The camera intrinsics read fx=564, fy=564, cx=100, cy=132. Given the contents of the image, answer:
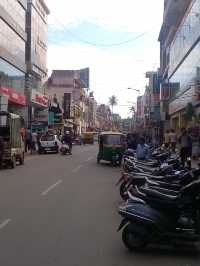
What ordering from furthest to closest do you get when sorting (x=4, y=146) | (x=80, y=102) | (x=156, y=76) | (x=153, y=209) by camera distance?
(x=80, y=102)
(x=156, y=76)
(x=4, y=146)
(x=153, y=209)

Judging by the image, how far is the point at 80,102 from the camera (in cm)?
13562

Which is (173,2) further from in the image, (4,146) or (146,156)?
(146,156)

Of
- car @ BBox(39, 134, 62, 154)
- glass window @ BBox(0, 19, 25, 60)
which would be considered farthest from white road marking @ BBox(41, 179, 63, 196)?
glass window @ BBox(0, 19, 25, 60)

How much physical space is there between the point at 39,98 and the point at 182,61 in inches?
1084

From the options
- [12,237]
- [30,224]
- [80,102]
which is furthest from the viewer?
[80,102]

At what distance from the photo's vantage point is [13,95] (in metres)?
54.7

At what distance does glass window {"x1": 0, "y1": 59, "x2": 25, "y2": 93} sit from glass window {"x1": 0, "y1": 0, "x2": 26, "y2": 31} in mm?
5273

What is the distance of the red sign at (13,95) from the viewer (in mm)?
50166

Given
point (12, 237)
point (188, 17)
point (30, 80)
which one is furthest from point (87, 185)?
point (30, 80)

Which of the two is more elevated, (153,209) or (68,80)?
(68,80)

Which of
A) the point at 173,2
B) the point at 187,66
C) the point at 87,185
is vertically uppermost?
the point at 173,2

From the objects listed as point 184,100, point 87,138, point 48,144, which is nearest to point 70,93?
point 87,138

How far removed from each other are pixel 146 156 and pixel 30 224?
998cm

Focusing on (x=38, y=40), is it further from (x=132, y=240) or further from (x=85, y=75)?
(x=85, y=75)
